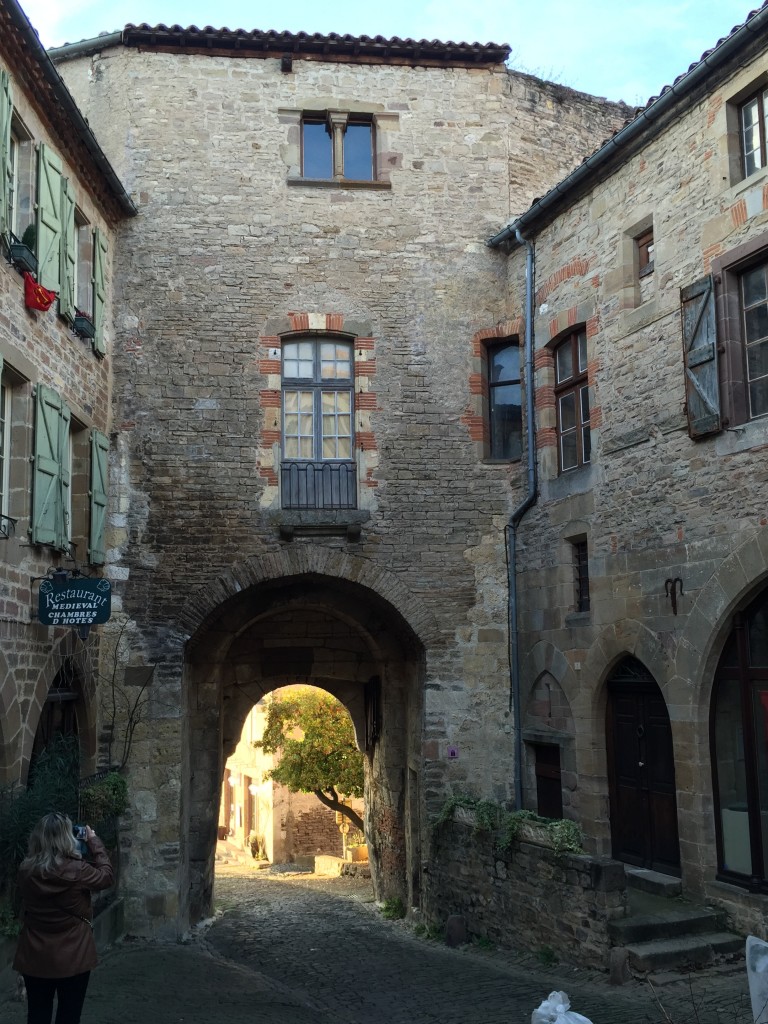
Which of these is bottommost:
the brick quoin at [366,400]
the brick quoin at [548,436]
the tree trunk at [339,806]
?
the tree trunk at [339,806]

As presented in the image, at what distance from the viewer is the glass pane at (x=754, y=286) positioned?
9164 mm

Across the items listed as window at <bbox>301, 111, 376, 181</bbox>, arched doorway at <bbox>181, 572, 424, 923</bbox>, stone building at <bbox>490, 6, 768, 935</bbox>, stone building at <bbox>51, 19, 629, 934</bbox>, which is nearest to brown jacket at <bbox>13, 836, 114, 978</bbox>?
stone building at <bbox>490, 6, 768, 935</bbox>

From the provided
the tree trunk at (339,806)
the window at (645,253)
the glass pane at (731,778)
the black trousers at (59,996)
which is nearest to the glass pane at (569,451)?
the window at (645,253)

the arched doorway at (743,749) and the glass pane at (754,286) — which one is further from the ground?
the glass pane at (754,286)

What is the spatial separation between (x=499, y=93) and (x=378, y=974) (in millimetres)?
10221

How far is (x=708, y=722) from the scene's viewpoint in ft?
31.0

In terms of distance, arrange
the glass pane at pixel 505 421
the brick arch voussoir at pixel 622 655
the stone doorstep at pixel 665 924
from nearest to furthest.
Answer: the stone doorstep at pixel 665 924, the brick arch voussoir at pixel 622 655, the glass pane at pixel 505 421

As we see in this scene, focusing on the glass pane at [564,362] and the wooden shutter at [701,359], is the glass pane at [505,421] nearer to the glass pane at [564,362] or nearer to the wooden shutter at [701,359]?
the glass pane at [564,362]

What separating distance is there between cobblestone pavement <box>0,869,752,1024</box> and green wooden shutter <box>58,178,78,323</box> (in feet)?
19.9

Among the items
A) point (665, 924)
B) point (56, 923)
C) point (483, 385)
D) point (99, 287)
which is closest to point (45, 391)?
point (99, 287)

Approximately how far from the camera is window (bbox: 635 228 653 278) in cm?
1067

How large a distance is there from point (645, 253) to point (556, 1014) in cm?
761

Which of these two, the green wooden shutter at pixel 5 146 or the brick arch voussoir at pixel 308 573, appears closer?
the green wooden shutter at pixel 5 146

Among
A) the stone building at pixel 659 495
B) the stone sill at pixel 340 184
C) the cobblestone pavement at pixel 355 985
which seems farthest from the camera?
the stone sill at pixel 340 184
